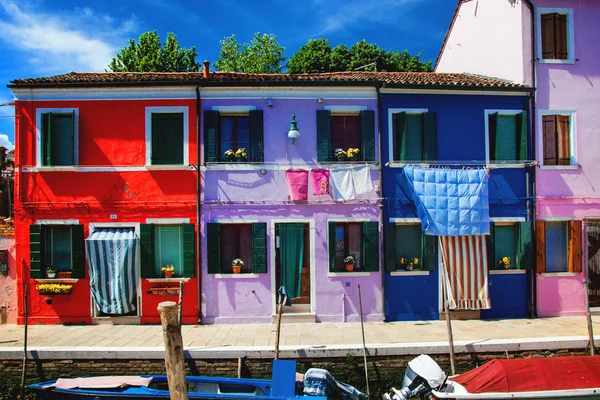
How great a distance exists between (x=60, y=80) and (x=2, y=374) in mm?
7582

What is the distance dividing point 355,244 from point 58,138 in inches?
348

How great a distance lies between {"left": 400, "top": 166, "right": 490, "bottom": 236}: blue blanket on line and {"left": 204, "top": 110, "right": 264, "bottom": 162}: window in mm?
4214

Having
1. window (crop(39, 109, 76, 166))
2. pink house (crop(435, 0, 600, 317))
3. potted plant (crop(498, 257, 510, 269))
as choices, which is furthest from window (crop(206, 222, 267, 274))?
pink house (crop(435, 0, 600, 317))

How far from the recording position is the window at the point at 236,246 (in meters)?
11.8

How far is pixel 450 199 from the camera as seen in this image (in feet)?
39.1

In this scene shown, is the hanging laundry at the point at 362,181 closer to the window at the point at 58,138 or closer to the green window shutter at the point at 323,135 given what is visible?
the green window shutter at the point at 323,135

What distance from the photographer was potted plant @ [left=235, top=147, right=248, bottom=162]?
1195cm

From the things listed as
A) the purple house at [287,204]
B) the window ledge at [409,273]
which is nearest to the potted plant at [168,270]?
the purple house at [287,204]

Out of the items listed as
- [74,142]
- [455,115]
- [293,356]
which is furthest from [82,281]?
[455,115]

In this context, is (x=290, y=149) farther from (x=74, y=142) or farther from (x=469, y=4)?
(x=469, y=4)

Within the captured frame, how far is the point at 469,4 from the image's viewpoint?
1577cm

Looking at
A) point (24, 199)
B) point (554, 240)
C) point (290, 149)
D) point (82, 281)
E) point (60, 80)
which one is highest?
point (60, 80)

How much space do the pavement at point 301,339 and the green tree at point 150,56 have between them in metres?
16.3

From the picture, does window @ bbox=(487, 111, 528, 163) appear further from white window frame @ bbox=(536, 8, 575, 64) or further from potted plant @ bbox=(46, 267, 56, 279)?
potted plant @ bbox=(46, 267, 56, 279)
